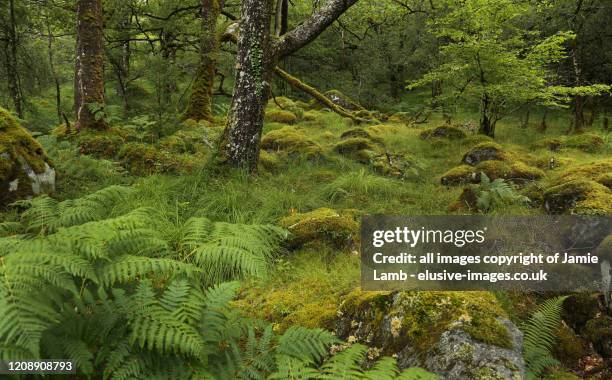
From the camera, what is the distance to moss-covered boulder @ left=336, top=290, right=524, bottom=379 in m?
2.38

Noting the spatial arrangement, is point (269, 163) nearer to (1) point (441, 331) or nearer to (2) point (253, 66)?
(2) point (253, 66)

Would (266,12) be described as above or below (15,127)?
above

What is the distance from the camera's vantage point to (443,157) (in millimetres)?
9859

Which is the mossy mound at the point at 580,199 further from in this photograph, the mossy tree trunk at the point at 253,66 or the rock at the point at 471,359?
the mossy tree trunk at the point at 253,66

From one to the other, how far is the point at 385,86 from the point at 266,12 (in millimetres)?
15726

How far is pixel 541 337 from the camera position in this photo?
2982 millimetres

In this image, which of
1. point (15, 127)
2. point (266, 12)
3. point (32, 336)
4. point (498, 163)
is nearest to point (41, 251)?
point (32, 336)

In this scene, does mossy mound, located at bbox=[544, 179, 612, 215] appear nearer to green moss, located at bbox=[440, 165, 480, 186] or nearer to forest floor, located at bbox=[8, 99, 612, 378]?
forest floor, located at bbox=[8, 99, 612, 378]

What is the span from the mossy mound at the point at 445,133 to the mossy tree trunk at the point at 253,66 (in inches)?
237

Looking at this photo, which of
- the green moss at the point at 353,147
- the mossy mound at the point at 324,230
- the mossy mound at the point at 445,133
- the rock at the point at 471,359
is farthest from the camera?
the mossy mound at the point at 445,133

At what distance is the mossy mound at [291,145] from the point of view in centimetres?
850

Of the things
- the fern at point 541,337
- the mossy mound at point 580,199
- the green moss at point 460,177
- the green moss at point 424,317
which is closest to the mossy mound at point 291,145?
the green moss at point 460,177

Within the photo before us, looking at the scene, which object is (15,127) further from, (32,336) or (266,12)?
(32,336)

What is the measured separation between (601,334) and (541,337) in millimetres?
515
